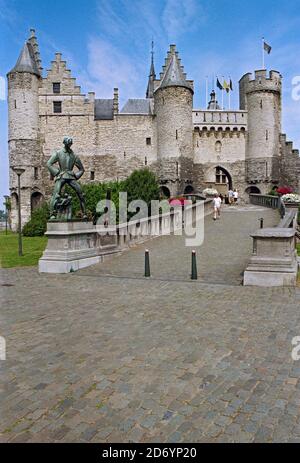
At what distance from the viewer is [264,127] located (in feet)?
150

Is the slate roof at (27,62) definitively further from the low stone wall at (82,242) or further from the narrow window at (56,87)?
the low stone wall at (82,242)

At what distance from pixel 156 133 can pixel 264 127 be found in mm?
13398

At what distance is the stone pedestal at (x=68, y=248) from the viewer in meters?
11.4

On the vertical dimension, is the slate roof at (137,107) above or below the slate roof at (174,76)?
below

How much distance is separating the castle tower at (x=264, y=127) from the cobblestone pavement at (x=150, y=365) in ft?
130

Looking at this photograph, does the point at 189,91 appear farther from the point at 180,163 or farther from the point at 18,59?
the point at 18,59

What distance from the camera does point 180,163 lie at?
144 ft

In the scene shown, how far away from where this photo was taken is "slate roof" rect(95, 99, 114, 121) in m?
47.6

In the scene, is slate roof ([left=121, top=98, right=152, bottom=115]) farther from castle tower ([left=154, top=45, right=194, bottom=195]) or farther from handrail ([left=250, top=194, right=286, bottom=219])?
handrail ([left=250, top=194, right=286, bottom=219])

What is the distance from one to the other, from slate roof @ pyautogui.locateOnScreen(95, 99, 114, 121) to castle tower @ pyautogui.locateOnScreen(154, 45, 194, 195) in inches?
269

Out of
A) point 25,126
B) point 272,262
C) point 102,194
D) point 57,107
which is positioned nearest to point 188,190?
point 102,194

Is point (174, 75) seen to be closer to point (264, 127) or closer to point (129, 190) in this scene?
point (264, 127)

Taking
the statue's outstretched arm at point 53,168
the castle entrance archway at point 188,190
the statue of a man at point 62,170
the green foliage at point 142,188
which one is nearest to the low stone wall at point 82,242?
the statue of a man at point 62,170

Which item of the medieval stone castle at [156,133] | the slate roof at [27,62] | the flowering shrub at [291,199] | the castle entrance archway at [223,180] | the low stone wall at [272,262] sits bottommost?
the low stone wall at [272,262]
